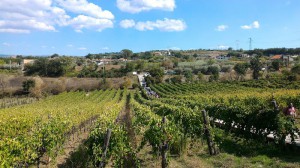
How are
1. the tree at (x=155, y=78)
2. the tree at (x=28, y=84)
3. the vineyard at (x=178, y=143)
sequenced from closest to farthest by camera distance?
the vineyard at (x=178, y=143) → the tree at (x=28, y=84) → the tree at (x=155, y=78)

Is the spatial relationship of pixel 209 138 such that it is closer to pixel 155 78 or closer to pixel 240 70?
pixel 155 78

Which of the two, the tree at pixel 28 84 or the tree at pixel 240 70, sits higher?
the tree at pixel 240 70

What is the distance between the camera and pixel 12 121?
1652 centimetres

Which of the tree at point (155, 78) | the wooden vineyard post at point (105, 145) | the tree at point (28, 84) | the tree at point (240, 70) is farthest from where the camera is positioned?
the tree at point (240, 70)

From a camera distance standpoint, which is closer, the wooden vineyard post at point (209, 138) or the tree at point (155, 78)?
the wooden vineyard post at point (209, 138)

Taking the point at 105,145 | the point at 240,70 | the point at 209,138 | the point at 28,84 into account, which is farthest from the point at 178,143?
the point at 240,70

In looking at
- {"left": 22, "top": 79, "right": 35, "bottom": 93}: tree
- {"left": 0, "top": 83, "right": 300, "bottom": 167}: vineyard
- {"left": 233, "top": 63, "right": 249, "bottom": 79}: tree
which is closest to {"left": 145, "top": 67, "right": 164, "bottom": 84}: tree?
{"left": 233, "top": 63, "right": 249, "bottom": 79}: tree

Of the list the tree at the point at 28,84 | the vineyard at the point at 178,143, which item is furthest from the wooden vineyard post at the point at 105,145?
the tree at the point at 28,84

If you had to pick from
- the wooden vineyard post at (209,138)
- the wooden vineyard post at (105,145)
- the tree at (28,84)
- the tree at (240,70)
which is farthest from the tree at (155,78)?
the wooden vineyard post at (105,145)

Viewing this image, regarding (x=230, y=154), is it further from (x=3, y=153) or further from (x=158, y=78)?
(x=158, y=78)

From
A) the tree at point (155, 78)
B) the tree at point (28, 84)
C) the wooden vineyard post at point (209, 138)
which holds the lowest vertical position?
the tree at point (28, 84)

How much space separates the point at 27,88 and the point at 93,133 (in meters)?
69.4

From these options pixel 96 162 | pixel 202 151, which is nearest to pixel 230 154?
pixel 202 151

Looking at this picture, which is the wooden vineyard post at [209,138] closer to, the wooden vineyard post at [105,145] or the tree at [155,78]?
the wooden vineyard post at [105,145]
